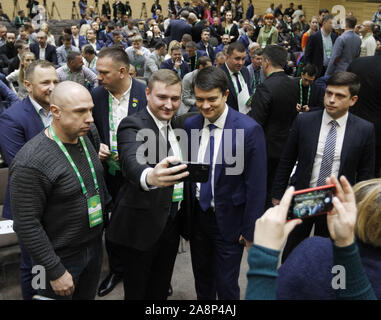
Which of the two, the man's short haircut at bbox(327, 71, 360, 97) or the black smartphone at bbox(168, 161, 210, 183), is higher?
the man's short haircut at bbox(327, 71, 360, 97)

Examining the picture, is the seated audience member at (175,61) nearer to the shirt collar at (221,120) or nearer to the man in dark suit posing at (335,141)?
the man in dark suit posing at (335,141)

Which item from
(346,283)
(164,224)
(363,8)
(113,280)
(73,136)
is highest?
(363,8)

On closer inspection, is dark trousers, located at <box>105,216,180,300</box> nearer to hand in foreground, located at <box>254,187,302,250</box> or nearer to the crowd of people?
the crowd of people

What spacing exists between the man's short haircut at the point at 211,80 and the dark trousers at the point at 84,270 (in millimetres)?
1027

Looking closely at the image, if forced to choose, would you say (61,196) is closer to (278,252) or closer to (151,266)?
(151,266)

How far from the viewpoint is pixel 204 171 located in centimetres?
160

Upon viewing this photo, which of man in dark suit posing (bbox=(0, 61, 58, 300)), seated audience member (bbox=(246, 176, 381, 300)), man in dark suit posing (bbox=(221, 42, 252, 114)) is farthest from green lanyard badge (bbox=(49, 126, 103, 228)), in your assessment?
man in dark suit posing (bbox=(221, 42, 252, 114))

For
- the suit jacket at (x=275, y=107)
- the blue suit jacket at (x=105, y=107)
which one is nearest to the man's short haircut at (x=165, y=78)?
the blue suit jacket at (x=105, y=107)

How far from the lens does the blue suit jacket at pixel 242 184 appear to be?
2002 millimetres

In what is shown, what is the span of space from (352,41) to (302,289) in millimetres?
5517

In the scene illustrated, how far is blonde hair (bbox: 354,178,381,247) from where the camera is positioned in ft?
3.62

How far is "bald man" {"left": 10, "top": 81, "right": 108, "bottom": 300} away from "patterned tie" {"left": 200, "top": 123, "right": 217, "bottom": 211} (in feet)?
1.85

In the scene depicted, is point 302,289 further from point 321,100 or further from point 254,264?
point 321,100

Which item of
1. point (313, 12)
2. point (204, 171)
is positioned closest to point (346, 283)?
point (204, 171)
